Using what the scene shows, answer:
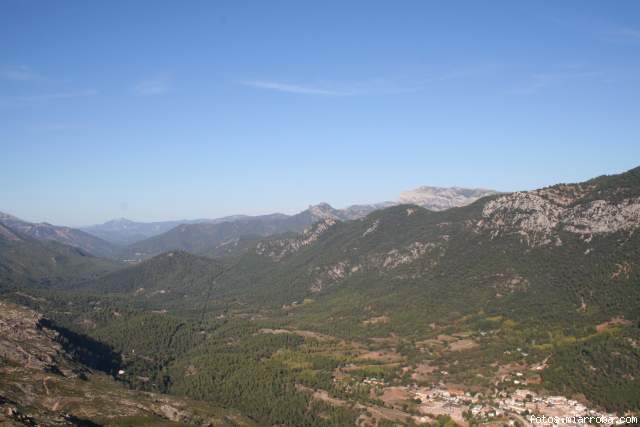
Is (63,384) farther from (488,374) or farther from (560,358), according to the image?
(560,358)

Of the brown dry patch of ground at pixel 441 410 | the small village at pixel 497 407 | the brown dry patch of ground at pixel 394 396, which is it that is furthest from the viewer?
the brown dry patch of ground at pixel 394 396

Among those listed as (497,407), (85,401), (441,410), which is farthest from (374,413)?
(85,401)

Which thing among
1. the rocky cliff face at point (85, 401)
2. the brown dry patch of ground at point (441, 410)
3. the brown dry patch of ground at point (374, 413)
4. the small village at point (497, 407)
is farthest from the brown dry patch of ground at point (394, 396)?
the rocky cliff face at point (85, 401)

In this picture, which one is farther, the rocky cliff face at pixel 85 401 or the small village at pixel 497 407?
the small village at pixel 497 407

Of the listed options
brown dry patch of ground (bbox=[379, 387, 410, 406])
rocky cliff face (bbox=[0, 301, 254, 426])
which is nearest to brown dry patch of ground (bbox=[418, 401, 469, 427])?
brown dry patch of ground (bbox=[379, 387, 410, 406])

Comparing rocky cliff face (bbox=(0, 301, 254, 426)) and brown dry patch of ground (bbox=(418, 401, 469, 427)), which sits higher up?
rocky cliff face (bbox=(0, 301, 254, 426))

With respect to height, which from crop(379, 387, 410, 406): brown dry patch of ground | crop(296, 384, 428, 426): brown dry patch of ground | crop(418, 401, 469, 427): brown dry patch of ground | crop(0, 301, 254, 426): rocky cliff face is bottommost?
crop(296, 384, 428, 426): brown dry patch of ground

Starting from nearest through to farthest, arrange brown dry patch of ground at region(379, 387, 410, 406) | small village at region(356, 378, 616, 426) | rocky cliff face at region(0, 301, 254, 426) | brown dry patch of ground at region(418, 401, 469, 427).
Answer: rocky cliff face at region(0, 301, 254, 426) → small village at region(356, 378, 616, 426) → brown dry patch of ground at region(418, 401, 469, 427) → brown dry patch of ground at region(379, 387, 410, 406)

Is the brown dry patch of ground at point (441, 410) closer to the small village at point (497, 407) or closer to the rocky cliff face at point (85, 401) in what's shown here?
the small village at point (497, 407)

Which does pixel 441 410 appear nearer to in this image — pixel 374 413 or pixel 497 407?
pixel 497 407

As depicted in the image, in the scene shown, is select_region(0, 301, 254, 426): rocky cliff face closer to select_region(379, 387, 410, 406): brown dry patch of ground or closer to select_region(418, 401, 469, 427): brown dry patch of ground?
select_region(379, 387, 410, 406): brown dry patch of ground

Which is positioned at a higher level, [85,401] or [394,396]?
[85,401]

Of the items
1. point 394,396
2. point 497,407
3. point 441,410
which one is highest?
point 497,407
